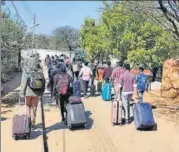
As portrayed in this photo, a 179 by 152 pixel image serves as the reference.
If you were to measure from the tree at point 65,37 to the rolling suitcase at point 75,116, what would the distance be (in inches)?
2557

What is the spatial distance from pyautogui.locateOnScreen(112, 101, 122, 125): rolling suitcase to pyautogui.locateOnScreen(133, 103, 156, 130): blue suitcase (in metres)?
0.51

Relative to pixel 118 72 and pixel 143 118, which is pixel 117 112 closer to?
pixel 143 118

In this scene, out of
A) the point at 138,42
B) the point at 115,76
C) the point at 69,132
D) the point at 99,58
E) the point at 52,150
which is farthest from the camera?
the point at 99,58

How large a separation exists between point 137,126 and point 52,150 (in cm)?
285

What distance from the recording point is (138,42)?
2836cm

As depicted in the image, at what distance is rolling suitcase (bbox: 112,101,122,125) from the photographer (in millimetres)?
13102

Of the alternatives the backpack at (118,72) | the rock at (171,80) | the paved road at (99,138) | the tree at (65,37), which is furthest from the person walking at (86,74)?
the tree at (65,37)

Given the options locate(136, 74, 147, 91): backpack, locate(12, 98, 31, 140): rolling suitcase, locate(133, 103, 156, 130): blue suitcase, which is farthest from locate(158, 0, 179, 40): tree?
locate(12, 98, 31, 140): rolling suitcase

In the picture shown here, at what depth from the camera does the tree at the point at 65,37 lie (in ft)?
260

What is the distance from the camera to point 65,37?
8100 cm

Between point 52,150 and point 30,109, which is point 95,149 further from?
point 30,109

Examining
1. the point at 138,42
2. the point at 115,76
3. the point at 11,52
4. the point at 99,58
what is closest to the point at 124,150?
the point at 115,76

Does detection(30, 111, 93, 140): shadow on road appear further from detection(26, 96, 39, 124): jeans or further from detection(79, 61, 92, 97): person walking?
detection(79, 61, 92, 97): person walking

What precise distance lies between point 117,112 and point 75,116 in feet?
4.30
